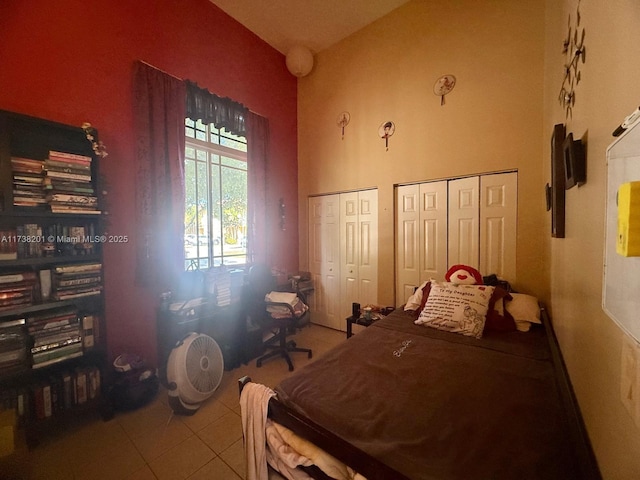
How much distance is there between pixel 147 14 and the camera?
2.27m

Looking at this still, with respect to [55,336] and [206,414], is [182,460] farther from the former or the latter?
[55,336]

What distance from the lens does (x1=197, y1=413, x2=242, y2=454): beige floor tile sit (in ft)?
5.46

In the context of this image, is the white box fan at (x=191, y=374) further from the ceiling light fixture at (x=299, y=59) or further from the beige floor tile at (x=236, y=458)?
the ceiling light fixture at (x=299, y=59)

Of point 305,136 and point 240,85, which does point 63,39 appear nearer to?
point 240,85

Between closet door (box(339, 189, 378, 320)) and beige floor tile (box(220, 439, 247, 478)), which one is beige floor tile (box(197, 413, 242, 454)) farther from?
closet door (box(339, 189, 378, 320))

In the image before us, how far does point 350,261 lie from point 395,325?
1.49m

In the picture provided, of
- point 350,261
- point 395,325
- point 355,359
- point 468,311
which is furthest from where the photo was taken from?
point 350,261

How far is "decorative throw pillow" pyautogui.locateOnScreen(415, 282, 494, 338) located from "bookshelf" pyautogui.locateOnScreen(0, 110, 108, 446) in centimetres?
253

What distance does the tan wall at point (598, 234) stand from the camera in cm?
57

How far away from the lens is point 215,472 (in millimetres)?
1469

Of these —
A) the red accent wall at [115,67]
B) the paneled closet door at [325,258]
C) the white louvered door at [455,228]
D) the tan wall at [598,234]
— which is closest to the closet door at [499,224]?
the white louvered door at [455,228]

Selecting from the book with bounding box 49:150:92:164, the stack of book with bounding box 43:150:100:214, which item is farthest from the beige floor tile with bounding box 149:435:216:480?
the book with bounding box 49:150:92:164

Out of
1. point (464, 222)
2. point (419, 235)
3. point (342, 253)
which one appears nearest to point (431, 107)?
point (464, 222)

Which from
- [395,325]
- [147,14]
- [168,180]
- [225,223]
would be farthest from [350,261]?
[147,14]
